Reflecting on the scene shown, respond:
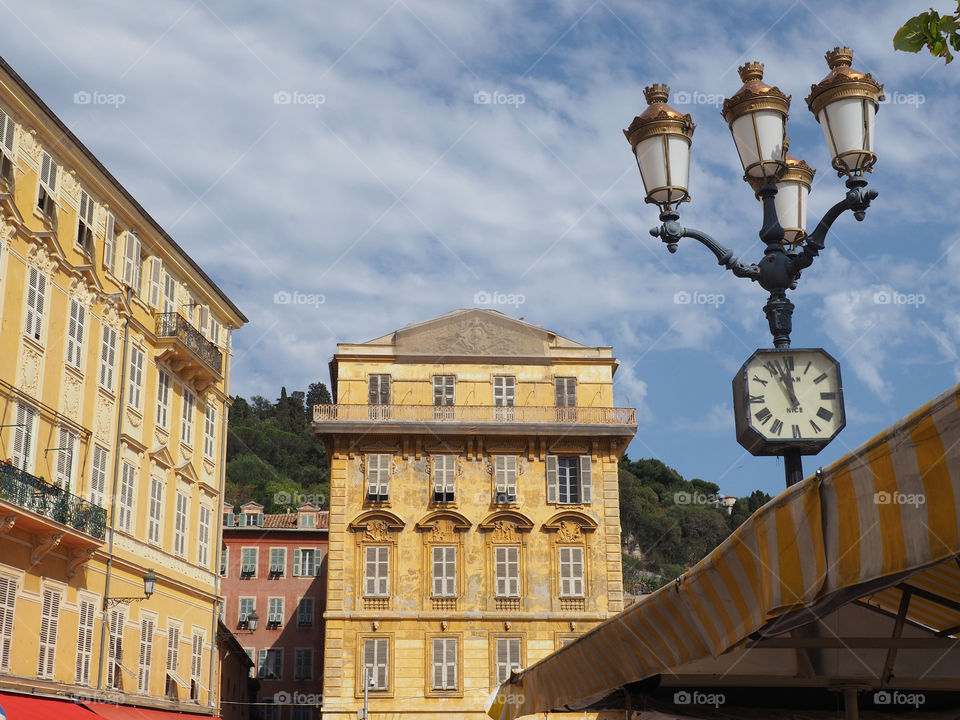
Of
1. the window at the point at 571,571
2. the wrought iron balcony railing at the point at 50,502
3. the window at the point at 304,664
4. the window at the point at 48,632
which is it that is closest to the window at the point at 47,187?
the wrought iron balcony railing at the point at 50,502

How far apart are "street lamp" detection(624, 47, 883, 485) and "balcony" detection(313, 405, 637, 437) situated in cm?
3164

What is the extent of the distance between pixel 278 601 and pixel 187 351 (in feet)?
94.9

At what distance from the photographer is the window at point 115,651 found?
25.2 m

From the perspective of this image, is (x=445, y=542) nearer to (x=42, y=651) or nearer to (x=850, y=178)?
(x=42, y=651)

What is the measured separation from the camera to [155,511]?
92.7ft

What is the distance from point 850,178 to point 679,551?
9729 centimetres

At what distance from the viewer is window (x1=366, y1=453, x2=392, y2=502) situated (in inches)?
1531

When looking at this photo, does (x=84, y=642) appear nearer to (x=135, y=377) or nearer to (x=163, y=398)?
(x=135, y=377)

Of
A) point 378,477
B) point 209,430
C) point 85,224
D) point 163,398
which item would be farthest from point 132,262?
point 378,477

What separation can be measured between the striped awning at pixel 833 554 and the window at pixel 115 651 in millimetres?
21495

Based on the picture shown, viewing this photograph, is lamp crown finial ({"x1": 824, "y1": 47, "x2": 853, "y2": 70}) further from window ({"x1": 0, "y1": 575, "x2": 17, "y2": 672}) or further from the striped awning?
window ({"x1": 0, "y1": 575, "x2": 17, "y2": 672})

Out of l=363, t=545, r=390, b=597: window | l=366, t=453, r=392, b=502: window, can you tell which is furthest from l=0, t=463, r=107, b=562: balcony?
l=366, t=453, r=392, b=502: window

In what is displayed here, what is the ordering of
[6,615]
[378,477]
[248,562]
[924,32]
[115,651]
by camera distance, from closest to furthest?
[924,32]
[6,615]
[115,651]
[378,477]
[248,562]

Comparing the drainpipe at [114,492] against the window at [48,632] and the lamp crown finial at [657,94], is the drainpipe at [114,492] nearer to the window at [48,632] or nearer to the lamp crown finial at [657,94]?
the window at [48,632]
